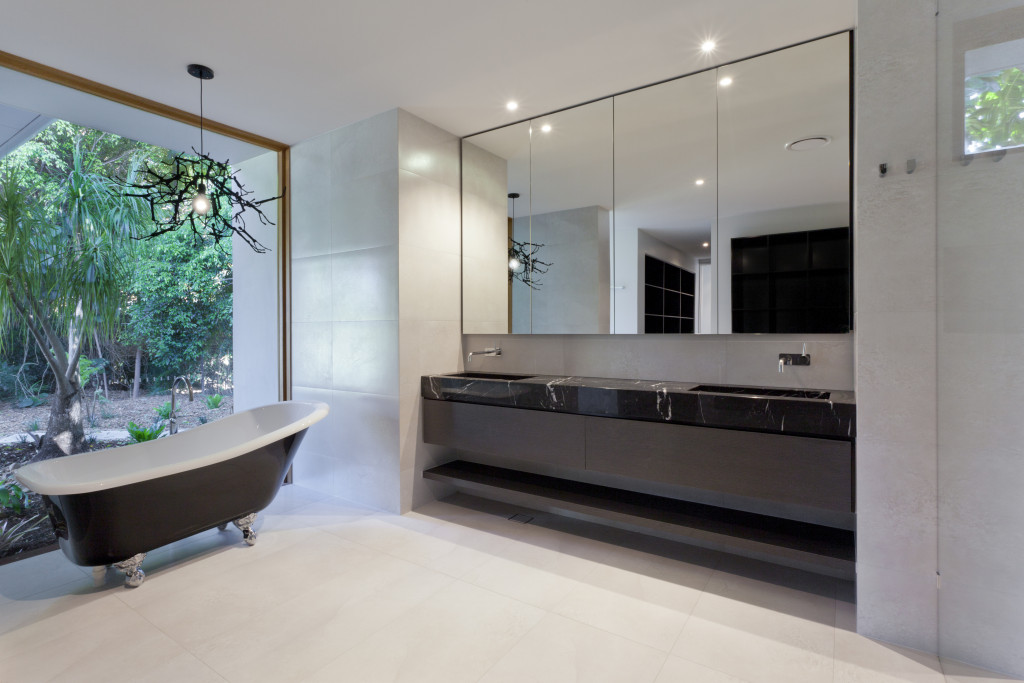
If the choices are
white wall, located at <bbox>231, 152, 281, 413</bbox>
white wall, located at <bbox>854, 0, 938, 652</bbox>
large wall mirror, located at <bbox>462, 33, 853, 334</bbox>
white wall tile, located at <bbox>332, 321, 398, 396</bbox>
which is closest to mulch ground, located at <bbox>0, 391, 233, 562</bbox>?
white wall, located at <bbox>231, 152, 281, 413</bbox>

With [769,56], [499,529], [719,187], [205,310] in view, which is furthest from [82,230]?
[769,56]

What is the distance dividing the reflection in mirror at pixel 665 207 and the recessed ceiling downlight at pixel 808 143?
366mm

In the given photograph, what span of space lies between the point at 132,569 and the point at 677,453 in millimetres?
2634

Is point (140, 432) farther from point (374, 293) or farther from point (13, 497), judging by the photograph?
point (374, 293)

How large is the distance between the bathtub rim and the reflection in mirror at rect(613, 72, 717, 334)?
79.5 inches

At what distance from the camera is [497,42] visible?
8.13 ft

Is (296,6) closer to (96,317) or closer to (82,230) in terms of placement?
(82,230)

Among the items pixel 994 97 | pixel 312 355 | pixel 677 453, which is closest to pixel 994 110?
pixel 994 97

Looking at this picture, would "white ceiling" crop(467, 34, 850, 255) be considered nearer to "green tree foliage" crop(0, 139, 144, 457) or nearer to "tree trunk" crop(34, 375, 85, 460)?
"green tree foliage" crop(0, 139, 144, 457)

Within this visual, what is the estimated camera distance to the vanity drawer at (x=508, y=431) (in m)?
2.85

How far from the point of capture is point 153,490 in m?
2.34

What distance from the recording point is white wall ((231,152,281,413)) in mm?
3973

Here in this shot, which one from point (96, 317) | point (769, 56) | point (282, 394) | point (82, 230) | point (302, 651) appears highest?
point (769, 56)

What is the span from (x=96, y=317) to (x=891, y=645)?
4363 millimetres
